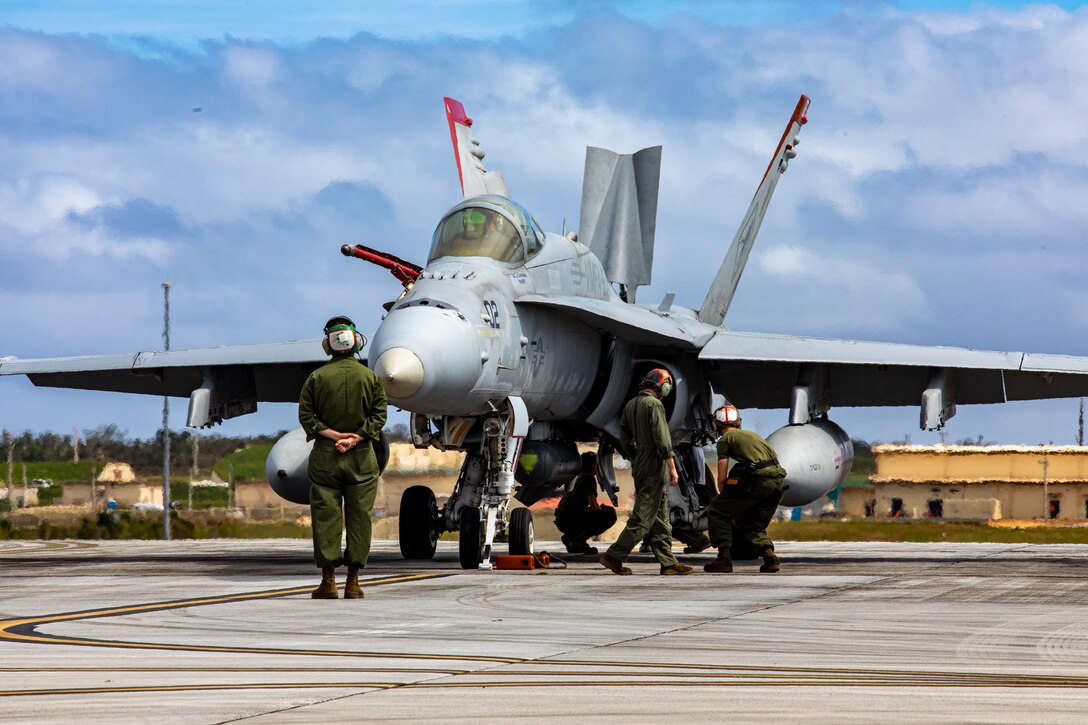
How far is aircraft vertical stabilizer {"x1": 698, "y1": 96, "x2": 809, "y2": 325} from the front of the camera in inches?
851

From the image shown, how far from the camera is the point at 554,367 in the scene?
15711mm

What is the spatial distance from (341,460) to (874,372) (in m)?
9.70

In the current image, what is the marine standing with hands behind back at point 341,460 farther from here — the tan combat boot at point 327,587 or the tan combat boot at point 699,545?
the tan combat boot at point 699,545

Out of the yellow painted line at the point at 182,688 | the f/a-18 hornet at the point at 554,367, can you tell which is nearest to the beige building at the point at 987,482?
the f/a-18 hornet at the point at 554,367

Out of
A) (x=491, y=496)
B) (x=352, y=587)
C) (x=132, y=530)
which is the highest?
(x=491, y=496)

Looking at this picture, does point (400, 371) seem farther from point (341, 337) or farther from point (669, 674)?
point (669, 674)

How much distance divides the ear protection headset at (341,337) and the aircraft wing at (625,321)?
156 inches

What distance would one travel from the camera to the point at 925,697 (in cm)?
552

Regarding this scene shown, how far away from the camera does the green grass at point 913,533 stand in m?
29.2

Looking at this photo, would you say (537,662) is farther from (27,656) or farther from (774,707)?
(27,656)

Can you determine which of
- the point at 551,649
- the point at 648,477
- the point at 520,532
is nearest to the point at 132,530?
the point at 520,532

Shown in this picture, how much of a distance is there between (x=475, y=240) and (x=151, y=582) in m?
4.71

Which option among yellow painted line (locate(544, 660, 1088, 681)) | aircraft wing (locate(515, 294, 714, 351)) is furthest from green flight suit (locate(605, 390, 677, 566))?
yellow painted line (locate(544, 660, 1088, 681))

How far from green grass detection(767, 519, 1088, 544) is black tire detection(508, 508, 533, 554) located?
13.9 metres
